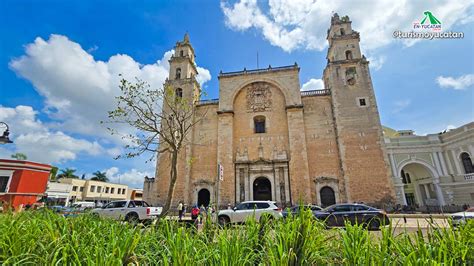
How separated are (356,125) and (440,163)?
8.46 meters

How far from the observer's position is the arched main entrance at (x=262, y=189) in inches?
747

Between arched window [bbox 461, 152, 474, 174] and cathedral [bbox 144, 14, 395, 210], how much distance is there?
22.7 ft

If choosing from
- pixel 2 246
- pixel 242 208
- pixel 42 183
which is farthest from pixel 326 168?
pixel 42 183

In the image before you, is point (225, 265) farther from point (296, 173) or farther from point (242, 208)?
point (296, 173)

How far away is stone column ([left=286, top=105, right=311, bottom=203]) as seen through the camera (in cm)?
1761

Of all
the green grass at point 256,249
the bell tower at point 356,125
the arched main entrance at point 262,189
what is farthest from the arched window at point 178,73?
the green grass at point 256,249

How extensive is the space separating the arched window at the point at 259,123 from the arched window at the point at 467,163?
17026 millimetres

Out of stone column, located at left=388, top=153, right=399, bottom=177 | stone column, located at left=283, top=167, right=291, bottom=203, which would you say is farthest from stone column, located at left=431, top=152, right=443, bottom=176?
stone column, located at left=283, top=167, right=291, bottom=203

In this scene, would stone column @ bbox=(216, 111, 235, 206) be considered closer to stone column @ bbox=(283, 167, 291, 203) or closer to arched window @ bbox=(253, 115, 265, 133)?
arched window @ bbox=(253, 115, 265, 133)

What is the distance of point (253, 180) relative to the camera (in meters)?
18.8

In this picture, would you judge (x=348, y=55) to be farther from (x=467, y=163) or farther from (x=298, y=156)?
(x=467, y=163)

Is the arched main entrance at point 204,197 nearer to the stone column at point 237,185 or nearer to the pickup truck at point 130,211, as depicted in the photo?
the stone column at point 237,185

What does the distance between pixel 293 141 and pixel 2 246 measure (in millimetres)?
18223

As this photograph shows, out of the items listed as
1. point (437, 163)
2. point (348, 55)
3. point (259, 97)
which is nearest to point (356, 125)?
point (348, 55)
